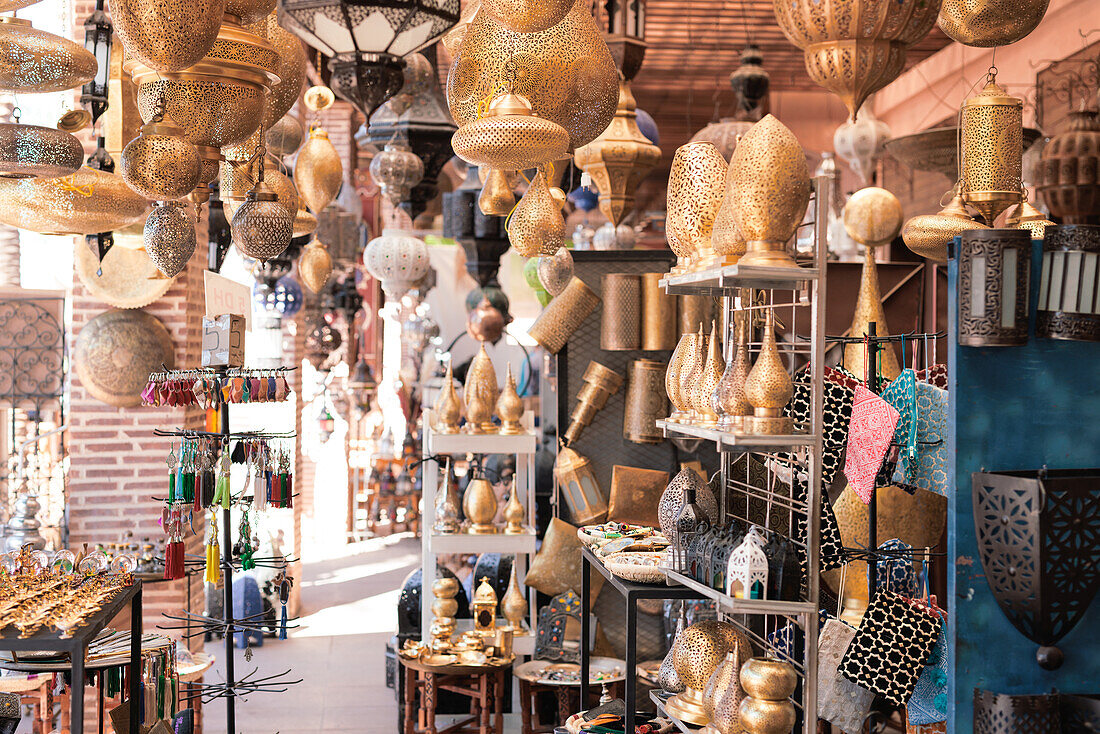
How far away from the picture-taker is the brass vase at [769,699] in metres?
2.36

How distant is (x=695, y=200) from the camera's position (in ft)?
8.66

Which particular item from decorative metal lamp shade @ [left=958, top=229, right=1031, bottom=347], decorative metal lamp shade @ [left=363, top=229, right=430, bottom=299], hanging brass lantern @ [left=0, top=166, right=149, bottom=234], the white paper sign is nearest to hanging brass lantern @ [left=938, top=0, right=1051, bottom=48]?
decorative metal lamp shade @ [left=958, top=229, right=1031, bottom=347]

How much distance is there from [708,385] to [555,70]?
39.8 inches

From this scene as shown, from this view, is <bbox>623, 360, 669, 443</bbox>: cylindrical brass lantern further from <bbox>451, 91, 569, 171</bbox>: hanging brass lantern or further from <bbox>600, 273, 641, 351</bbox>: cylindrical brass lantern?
<bbox>451, 91, 569, 171</bbox>: hanging brass lantern

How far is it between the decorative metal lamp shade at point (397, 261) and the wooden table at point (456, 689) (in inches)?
68.0

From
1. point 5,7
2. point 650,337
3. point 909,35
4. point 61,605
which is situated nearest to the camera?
point 5,7

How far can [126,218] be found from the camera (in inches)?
110

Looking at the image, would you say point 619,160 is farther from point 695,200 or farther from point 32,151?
point 32,151

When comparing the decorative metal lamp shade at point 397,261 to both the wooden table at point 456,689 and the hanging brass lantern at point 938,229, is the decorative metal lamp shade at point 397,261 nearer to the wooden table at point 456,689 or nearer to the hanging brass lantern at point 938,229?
the wooden table at point 456,689

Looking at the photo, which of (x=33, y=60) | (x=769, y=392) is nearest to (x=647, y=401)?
(x=769, y=392)

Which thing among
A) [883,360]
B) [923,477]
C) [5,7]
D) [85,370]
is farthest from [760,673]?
[85,370]

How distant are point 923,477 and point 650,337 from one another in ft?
5.76

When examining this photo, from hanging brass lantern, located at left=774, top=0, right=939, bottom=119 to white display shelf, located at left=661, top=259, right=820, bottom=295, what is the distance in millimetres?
505

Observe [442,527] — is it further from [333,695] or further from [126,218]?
[126,218]
